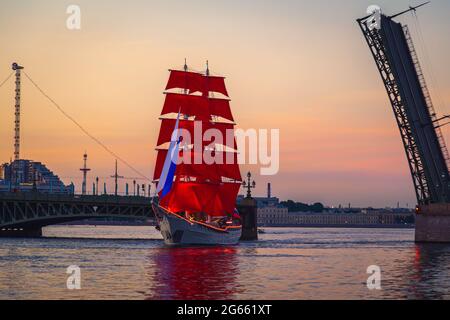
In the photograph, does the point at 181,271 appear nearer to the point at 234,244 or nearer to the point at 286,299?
the point at 286,299

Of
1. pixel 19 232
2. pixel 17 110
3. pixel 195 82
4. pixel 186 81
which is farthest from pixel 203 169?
pixel 17 110

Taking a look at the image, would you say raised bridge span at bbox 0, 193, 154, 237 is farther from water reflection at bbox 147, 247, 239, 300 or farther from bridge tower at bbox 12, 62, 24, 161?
bridge tower at bbox 12, 62, 24, 161

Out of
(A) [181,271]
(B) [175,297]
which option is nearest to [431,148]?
(A) [181,271]

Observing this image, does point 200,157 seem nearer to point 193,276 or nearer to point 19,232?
point 19,232

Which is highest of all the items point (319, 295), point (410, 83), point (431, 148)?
point (410, 83)

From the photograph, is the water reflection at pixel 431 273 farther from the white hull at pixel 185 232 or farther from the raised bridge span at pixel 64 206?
the raised bridge span at pixel 64 206

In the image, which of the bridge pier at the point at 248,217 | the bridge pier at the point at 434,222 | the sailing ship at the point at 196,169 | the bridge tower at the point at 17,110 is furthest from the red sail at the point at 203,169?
the bridge tower at the point at 17,110

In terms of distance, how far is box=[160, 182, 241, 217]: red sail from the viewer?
7788 centimetres

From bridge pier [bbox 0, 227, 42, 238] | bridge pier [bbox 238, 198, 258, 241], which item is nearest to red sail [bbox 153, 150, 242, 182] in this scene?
bridge pier [bbox 238, 198, 258, 241]

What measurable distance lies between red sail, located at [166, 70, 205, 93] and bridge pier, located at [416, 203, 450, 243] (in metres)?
27.3

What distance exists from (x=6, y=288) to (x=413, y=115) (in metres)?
34.5

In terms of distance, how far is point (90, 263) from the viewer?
5000 cm
